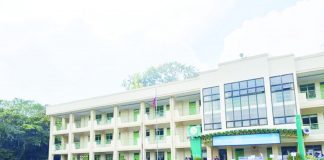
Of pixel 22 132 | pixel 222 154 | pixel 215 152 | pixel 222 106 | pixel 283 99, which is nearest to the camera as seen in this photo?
pixel 283 99

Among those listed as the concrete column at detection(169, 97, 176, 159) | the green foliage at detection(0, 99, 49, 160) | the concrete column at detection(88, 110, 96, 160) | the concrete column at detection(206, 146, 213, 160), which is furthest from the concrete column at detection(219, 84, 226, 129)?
the green foliage at detection(0, 99, 49, 160)

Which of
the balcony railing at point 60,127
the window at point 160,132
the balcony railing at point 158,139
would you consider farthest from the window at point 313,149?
the balcony railing at point 60,127

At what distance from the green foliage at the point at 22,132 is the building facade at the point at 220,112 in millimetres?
7610

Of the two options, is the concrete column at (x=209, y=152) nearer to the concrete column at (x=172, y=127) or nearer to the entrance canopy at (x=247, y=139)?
the entrance canopy at (x=247, y=139)

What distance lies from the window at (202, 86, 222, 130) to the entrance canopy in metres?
1.43

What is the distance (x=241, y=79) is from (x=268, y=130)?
4.49m

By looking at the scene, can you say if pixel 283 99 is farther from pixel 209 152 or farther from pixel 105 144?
pixel 105 144

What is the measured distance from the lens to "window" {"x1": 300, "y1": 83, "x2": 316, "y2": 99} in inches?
1008

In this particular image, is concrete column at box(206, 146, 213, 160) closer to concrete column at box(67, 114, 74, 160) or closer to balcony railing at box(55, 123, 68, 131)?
concrete column at box(67, 114, 74, 160)

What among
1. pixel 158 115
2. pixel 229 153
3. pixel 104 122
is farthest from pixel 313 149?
pixel 104 122

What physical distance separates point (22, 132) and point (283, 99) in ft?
98.0

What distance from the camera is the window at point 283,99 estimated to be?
23875 mm

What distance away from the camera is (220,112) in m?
26.8

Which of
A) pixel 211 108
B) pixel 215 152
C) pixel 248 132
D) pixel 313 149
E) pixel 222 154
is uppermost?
pixel 211 108
